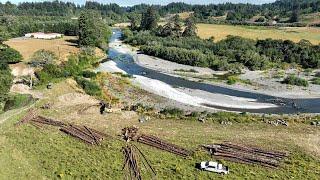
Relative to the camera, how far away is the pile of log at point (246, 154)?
137 ft

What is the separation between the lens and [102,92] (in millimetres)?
70688

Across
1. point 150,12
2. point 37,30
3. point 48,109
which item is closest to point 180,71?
point 48,109

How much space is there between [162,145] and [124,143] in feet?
13.8

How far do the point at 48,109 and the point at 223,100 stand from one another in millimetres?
28892

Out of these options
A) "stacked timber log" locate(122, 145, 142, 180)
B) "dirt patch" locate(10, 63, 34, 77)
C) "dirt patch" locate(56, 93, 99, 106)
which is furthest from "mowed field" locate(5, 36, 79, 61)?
"stacked timber log" locate(122, 145, 142, 180)

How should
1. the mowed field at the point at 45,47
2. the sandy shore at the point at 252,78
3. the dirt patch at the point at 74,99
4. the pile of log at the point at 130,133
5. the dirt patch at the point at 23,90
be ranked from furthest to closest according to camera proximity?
the mowed field at the point at 45,47
the sandy shore at the point at 252,78
the dirt patch at the point at 23,90
the dirt patch at the point at 74,99
the pile of log at the point at 130,133

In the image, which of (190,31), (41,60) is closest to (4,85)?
(41,60)

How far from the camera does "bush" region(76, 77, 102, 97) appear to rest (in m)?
68.6

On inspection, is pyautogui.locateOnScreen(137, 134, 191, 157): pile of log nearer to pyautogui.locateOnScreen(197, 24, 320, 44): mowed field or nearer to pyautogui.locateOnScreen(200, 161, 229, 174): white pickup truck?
pyautogui.locateOnScreen(200, 161, 229, 174): white pickup truck

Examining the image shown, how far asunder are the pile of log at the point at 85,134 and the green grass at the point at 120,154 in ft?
2.37

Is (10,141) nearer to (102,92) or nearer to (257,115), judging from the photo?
(102,92)

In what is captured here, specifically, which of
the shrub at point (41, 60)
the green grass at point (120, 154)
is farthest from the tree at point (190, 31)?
the green grass at point (120, 154)

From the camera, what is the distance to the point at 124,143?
46.2m

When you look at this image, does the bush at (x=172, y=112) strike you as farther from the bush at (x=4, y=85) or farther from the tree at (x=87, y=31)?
the tree at (x=87, y=31)
